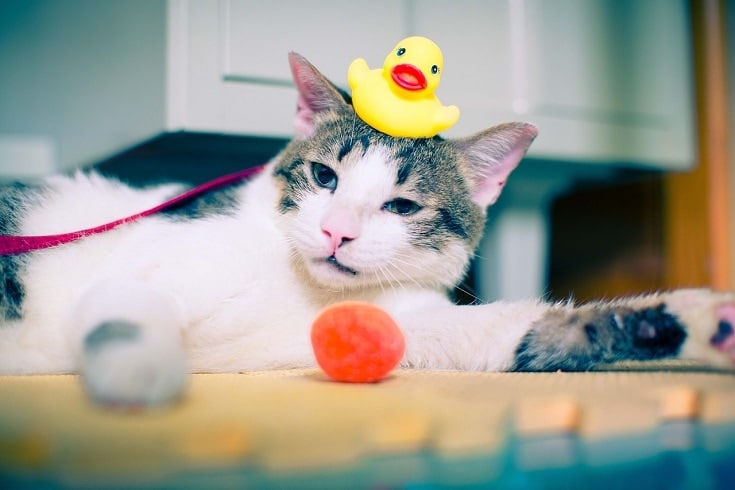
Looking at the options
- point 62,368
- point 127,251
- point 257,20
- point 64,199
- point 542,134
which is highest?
point 257,20

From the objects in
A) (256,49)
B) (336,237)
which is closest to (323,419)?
(336,237)

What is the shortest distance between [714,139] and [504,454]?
163 cm

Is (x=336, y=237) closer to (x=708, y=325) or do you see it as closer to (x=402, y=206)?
(x=402, y=206)

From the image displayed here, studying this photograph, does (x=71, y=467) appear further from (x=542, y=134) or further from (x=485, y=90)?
(x=542, y=134)

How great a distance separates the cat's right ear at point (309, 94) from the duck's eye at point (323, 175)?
134mm

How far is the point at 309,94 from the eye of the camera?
1176 millimetres

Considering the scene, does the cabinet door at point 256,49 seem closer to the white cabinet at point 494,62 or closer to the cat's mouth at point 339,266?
the white cabinet at point 494,62

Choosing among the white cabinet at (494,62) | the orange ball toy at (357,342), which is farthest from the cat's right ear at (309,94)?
the orange ball toy at (357,342)

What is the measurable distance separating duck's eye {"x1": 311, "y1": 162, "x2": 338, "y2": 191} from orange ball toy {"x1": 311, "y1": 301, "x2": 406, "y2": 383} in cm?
31

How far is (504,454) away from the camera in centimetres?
53

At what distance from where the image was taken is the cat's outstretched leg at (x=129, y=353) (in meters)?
0.53

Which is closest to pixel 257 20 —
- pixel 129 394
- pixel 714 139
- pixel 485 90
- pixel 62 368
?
pixel 485 90

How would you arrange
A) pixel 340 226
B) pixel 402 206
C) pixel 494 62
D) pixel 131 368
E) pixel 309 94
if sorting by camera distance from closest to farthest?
pixel 131 368, pixel 340 226, pixel 402 206, pixel 309 94, pixel 494 62

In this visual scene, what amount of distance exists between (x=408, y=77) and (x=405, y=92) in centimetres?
3
